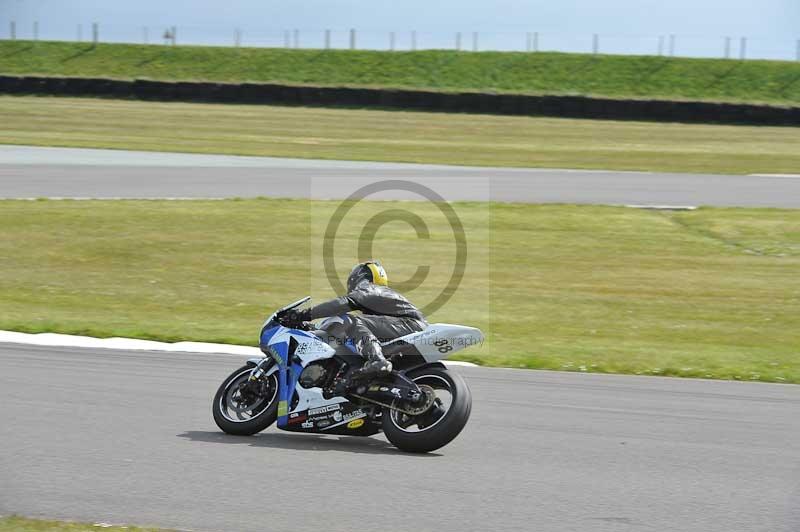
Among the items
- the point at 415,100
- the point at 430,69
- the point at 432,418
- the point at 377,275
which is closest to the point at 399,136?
the point at 415,100

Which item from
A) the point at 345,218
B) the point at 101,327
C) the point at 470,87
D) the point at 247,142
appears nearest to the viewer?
the point at 101,327

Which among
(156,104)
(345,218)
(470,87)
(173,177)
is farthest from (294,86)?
(345,218)

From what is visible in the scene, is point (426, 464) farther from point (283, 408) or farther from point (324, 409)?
point (283, 408)

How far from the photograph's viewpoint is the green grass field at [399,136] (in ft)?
110

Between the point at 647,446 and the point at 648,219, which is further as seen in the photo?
the point at 648,219

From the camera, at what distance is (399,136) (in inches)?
1499

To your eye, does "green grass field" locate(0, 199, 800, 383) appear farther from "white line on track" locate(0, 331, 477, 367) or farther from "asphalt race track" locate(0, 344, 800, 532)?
"asphalt race track" locate(0, 344, 800, 532)

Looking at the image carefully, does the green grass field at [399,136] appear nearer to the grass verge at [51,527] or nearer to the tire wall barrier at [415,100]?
the tire wall barrier at [415,100]

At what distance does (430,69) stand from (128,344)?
45.2 meters

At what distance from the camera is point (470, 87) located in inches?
2112

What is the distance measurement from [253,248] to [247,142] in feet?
56.0

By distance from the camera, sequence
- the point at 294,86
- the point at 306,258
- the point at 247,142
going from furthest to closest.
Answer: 1. the point at 294,86
2. the point at 247,142
3. the point at 306,258

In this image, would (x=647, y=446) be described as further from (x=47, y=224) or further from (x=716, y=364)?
(x=47, y=224)
